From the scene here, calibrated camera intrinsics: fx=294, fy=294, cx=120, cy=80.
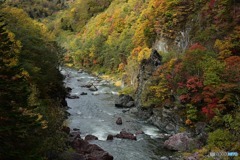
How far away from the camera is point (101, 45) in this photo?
5064 inches

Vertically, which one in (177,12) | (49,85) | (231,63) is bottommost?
(49,85)

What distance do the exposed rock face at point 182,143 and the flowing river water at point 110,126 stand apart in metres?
1.10

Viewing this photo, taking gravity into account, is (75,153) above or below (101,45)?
below

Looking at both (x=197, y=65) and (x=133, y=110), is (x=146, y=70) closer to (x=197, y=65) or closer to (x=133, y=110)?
(x=133, y=110)

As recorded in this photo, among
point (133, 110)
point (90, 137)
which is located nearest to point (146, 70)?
point (133, 110)

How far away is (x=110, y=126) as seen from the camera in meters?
50.4

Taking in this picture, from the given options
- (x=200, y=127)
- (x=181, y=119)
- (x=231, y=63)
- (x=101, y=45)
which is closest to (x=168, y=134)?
(x=181, y=119)

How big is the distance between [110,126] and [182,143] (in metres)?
14.6

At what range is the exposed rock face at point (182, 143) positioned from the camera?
3905cm

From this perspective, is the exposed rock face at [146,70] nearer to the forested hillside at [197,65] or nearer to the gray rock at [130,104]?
the gray rock at [130,104]

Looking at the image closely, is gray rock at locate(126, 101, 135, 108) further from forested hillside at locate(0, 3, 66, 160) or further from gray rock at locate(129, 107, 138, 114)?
forested hillside at locate(0, 3, 66, 160)

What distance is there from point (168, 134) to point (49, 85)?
21.9m

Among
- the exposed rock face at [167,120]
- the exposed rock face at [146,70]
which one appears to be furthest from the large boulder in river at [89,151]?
the exposed rock face at [146,70]

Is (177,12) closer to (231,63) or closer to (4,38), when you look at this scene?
(231,63)
